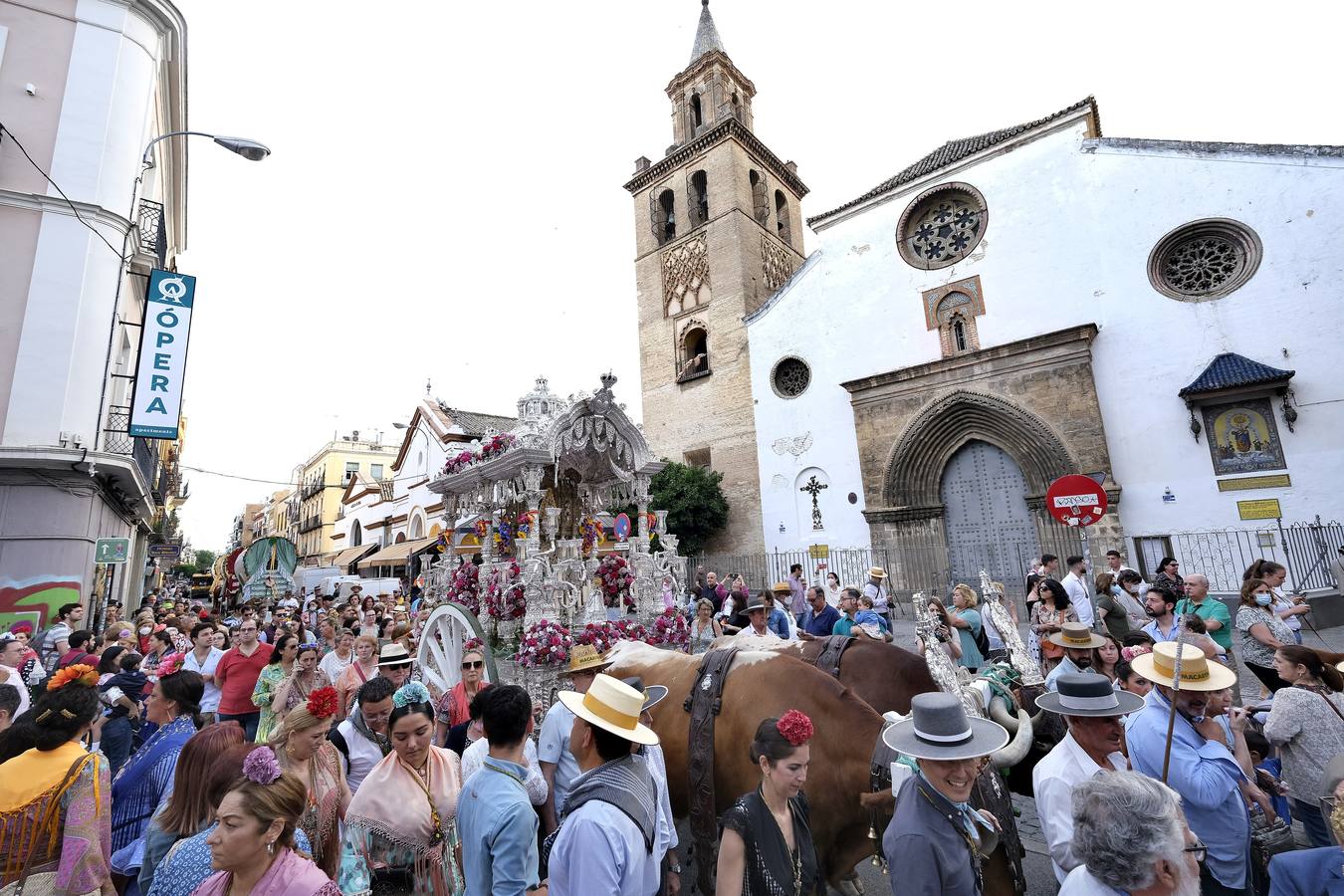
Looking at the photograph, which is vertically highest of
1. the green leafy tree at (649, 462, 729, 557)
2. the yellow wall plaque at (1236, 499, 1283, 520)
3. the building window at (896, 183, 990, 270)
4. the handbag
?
the building window at (896, 183, 990, 270)

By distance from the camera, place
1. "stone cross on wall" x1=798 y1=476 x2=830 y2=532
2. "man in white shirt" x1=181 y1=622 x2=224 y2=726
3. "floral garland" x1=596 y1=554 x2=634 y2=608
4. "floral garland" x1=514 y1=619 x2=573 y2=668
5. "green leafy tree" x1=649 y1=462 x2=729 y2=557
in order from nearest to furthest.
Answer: "man in white shirt" x1=181 y1=622 x2=224 y2=726 < "floral garland" x1=514 y1=619 x2=573 y2=668 < "floral garland" x1=596 y1=554 x2=634 y2=608 < "stone cross on wall" x1=798 y1=476 x2=830 y2=532 < "green leafy tree" x1=649 y1=462 x2=729 y2=557

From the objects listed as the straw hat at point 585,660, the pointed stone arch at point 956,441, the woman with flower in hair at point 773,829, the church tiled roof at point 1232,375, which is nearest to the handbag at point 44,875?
the straw hat at point 585,660

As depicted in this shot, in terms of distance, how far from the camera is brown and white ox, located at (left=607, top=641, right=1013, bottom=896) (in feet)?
10.3

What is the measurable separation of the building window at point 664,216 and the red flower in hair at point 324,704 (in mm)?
24209

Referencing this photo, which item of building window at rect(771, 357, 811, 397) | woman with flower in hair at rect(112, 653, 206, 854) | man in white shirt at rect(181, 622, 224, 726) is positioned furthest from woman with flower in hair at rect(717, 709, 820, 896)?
building window at rect(771, 357, 811, 397)

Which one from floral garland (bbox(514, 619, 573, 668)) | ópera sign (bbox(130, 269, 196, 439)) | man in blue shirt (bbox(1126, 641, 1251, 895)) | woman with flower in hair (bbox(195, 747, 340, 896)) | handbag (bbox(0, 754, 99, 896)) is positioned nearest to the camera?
Result: woman with flower in hair (bbox(195, 747, 340, 896))

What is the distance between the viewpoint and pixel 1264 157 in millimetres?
13539

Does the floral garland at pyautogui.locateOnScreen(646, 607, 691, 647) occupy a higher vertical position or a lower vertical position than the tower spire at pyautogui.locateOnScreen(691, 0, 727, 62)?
lower

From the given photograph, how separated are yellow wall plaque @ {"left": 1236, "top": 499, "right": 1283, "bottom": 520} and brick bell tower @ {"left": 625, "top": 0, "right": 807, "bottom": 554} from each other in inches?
459

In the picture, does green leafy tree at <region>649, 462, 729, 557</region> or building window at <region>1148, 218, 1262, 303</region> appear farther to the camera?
green leafy tree at <region>649, 462, 729, 557</region>

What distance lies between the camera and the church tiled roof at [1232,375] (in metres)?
12.5

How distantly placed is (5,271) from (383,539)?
20.3 meters

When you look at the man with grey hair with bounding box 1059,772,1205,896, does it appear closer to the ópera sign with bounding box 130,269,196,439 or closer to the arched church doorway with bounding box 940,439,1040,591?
the ópera sign with bounding box 130,269,196,439

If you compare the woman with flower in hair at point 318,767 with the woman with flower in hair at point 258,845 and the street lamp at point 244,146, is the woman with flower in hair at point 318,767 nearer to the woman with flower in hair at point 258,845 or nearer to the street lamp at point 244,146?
the woman with flower in hair at point 258,845
